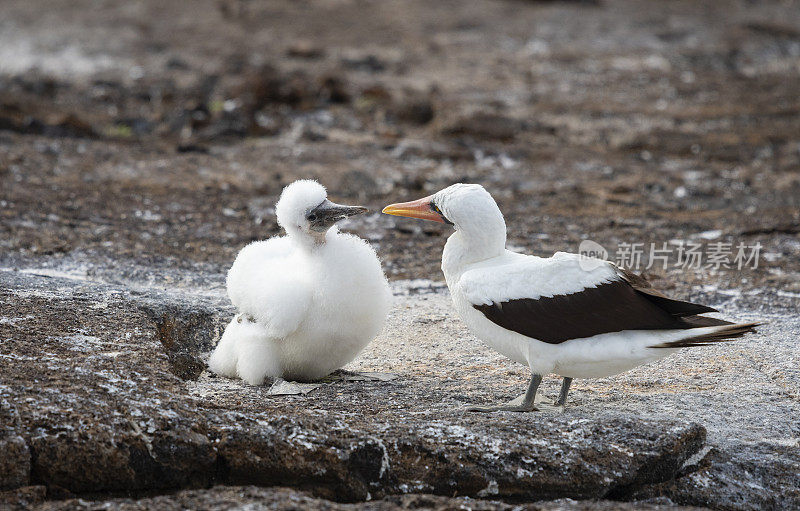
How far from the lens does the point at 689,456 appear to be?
12.8 ft

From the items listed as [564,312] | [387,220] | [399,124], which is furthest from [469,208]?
[399,124]

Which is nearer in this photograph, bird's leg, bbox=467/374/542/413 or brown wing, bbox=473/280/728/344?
brown wing, bbox=473/280/728/344

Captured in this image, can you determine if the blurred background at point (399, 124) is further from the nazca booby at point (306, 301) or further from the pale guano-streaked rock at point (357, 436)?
the pale guano-streaked rock at point (357, 436)

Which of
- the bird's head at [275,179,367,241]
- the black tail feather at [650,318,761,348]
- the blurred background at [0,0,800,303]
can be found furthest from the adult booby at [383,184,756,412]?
the blurred background at [0,0,800,303]

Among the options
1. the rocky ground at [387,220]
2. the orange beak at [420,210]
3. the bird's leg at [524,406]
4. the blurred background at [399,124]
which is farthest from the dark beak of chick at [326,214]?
the blurred background at [399,124]

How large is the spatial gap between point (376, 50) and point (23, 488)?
1300cm

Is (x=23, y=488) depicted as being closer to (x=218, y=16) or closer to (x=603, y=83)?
(x=603, y=83)

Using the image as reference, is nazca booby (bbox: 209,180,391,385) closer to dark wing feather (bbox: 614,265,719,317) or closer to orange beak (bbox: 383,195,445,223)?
orange beak (bbox: 383,195,445,223)

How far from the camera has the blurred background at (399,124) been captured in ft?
26.5

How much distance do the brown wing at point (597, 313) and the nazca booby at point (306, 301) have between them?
0.91m

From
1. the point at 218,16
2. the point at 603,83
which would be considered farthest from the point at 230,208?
the point at 218,16

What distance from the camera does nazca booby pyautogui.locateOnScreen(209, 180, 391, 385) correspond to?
15.5ft

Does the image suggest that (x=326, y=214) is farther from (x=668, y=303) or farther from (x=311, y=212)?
(x=668, y=303)

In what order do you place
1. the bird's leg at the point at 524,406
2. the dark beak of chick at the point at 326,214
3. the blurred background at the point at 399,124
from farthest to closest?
the blurred background at the point at 399,124
the dark beak of chick at the point at 326,214
the bird's leg at the point at 524,406
